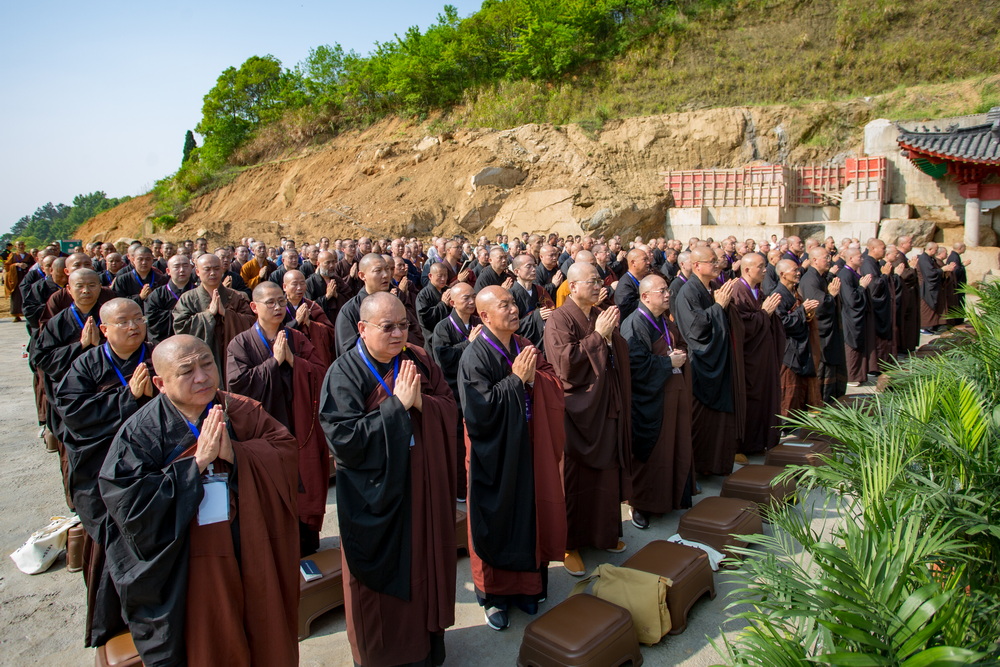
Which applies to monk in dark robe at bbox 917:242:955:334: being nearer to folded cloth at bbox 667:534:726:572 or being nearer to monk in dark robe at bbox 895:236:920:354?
monk in dark robe at bbox 895:236:920:354

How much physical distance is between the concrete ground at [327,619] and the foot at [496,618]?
37 mm

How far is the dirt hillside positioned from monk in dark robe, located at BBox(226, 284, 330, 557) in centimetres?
1828

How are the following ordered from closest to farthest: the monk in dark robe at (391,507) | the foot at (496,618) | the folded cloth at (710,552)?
the monk in dark robe at (391,507)
the foot at (496,618)
the folded cloth at (710,552)

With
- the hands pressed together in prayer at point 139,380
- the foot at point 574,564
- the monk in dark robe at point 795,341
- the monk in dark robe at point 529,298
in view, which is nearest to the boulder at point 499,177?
the monk in dark robe at point 529,298

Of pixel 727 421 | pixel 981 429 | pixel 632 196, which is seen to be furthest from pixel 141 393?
pixel 632 196

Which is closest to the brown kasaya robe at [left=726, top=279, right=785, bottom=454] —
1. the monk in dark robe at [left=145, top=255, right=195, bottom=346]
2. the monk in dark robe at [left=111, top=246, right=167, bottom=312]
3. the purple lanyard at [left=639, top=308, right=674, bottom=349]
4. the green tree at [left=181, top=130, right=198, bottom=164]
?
the purple lanyard at [left=639, top=308, right=674, bottom=349]

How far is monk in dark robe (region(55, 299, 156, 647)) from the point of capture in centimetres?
362

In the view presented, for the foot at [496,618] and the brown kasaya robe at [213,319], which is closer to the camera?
the foot at [496,618]

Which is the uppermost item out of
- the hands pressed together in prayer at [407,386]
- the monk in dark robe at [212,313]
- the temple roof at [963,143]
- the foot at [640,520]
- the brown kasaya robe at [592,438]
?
the temple roof at [963,143]

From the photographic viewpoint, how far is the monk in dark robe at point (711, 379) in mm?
6047

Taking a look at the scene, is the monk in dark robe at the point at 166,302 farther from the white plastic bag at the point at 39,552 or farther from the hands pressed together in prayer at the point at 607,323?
the hands pressed together in prayer at the point at 607,323

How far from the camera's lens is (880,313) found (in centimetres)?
1023

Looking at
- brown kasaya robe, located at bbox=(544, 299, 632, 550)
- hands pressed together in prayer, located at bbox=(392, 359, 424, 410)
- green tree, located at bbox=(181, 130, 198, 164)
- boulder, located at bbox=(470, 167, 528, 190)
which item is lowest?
brown kasaya robe, located at bbox=(544, 299, 632, 550)

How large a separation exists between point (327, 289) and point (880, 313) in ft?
28.1
